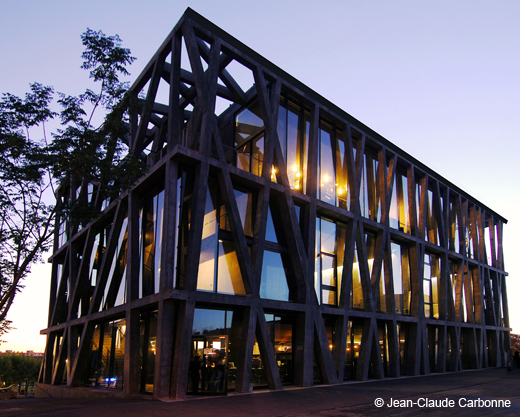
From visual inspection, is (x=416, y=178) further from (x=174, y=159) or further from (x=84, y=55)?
(x=84, y=55)

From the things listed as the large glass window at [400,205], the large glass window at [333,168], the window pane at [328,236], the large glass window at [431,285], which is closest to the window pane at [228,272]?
the window pane at [328,236]

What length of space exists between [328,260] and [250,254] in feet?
18.3

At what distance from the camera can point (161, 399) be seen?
14.6m

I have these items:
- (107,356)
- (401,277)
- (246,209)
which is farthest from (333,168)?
(107,356)

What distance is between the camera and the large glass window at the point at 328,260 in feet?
72.5

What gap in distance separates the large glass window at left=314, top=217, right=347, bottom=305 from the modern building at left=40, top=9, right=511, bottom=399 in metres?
0.10

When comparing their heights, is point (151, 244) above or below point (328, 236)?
below

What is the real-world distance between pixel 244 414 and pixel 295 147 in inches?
582

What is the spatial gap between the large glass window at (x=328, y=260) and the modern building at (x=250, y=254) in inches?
3.8

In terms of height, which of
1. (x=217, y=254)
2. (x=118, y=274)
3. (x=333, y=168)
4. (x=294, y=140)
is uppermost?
(x=294, y=140)

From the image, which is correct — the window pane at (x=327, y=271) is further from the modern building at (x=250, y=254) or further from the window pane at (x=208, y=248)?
the window pane at (x=208, y=248)

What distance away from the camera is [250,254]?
19094mm

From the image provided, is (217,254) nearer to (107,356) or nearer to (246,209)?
(246,209)

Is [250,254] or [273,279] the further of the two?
[273,279]
